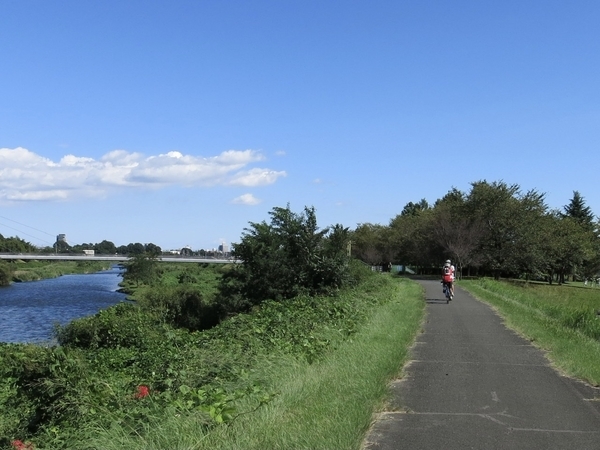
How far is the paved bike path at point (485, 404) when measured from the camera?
6.86 m

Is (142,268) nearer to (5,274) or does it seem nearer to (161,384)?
(5,274)

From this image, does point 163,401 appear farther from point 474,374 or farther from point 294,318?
point 294,318

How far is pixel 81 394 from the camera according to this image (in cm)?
1127

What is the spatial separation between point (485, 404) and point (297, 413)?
2.63m

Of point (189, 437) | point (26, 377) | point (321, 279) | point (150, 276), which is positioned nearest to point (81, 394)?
point (26, 377)

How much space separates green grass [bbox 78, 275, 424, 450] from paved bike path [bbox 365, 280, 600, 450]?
0.29m

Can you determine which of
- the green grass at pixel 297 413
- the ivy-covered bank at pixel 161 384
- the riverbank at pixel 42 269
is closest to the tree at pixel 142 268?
the riverbank at pixel 42 269

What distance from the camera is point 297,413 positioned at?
751 centimetres

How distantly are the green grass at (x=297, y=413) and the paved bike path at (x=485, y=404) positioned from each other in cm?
29

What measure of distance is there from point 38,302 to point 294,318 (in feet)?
165

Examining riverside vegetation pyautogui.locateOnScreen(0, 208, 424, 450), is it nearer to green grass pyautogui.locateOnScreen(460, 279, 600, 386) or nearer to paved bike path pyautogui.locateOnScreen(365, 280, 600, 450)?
paved bike path pyautogui.locateOnScreen(365, 280, 600, 450)

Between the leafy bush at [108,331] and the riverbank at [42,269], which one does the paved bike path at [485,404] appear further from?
the riverbank at [42,269]

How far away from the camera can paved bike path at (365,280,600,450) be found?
6.86 metres

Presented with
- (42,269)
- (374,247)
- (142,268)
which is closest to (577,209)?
(374,247)
